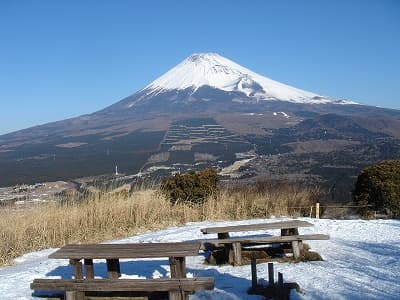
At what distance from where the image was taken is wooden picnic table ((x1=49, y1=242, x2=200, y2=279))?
4.70 metres

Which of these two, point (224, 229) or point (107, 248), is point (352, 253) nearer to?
point (224, 229)

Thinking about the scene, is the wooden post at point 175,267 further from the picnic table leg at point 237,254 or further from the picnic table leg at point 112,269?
the picnic table leg at point 237,254

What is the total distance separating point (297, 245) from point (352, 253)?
2.91 feet

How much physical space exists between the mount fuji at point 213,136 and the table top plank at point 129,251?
1336cm

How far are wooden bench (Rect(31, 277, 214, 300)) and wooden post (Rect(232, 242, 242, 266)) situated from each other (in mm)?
1892

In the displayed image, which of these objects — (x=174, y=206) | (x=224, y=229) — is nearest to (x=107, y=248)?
(x=224, y=229)

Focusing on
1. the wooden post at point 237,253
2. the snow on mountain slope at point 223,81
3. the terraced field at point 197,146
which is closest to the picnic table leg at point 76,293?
the wooden post at point 237,253

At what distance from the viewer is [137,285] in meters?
4.38

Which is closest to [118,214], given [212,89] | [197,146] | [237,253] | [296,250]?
[237,253]

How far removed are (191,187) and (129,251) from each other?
22.7ft

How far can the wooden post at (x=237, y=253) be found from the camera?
20.8ft

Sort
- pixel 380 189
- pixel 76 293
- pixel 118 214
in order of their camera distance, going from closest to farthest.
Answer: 1. pixel 76 293
2. pixel 118 214
3. pixel 380 189

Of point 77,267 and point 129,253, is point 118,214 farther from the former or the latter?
point 129,253

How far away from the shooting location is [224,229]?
22.0 ft
